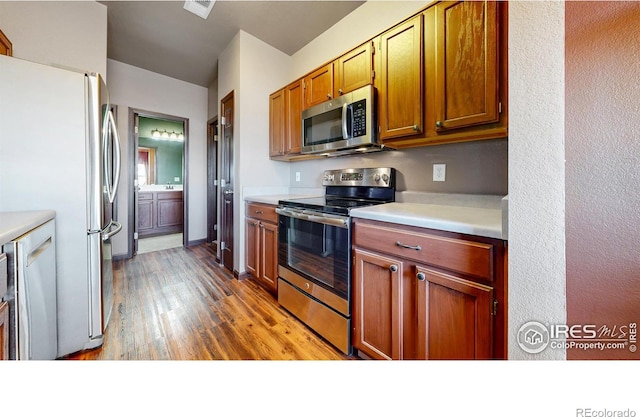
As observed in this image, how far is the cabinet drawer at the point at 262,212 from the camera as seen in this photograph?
2.04 meters

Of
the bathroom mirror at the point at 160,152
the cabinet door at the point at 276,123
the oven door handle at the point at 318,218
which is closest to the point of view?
the oven door handle at the point at 318,218

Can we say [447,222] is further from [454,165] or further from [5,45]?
[5,45]

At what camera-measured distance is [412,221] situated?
3.45 feet

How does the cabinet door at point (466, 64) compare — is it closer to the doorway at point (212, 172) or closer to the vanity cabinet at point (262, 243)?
the vanity cabinet at point (262, 243)

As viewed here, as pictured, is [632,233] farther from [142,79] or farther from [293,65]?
[142,79]

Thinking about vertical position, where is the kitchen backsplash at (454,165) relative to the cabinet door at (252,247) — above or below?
above

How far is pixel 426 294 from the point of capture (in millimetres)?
1021

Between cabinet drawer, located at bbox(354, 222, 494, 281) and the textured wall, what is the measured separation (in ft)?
0.80

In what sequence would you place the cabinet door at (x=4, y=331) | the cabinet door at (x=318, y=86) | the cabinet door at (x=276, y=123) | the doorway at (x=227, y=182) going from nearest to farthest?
the cabinet door at (x=4, y=331) < the cabinet door at (x=318, y=86) < the cabinet door at (x=276, y=123) < the doorway at (x=227, y=182)

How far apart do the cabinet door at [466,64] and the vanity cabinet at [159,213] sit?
16.7ft

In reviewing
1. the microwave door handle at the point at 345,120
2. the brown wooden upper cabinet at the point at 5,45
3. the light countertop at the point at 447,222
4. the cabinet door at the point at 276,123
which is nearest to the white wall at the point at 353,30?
the cabinet door at the point at 276,123

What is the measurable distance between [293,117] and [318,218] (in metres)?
1.30

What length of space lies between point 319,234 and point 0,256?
50.9 inches

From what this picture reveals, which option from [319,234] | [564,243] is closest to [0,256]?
[319,234]
